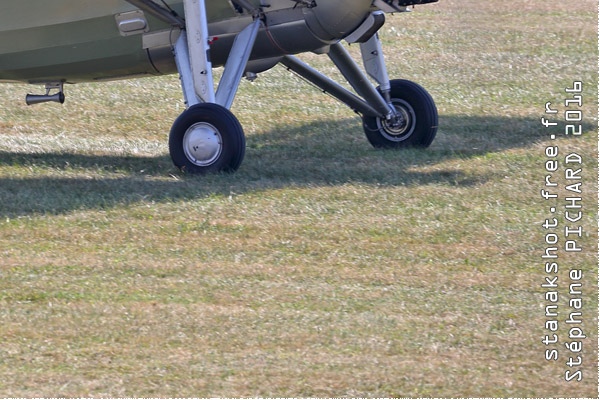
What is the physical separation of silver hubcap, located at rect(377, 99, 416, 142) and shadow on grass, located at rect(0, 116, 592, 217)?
27 cm

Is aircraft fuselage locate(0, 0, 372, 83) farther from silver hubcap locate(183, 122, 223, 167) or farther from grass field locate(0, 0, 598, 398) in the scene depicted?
silver hubcap locate(183, 122, 223, 167)

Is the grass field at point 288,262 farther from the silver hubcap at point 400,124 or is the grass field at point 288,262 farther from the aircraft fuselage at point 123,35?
the aircraft fuselage at point 123,35

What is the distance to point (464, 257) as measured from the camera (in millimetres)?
8023

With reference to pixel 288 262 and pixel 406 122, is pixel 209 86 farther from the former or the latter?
pixel 288 262

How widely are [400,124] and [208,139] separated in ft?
9.02

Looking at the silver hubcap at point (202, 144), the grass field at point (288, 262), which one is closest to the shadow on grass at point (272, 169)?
the grass field at point (288, 262)

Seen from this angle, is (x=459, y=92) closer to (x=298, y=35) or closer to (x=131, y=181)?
(x=298, y=35)

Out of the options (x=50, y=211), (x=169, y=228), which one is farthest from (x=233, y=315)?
(x=50, y=211)

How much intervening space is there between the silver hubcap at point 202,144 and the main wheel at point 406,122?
99.1 inches

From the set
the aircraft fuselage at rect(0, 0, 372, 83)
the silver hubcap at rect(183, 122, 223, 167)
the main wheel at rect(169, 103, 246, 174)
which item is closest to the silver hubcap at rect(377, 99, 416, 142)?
the aircraft fuselage at rect(0, 0, 372, 83)

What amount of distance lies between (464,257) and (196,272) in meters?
1.90

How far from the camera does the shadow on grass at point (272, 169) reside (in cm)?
953

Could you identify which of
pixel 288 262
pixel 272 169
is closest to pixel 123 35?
pixel 272 169

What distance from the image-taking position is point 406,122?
1184cm
